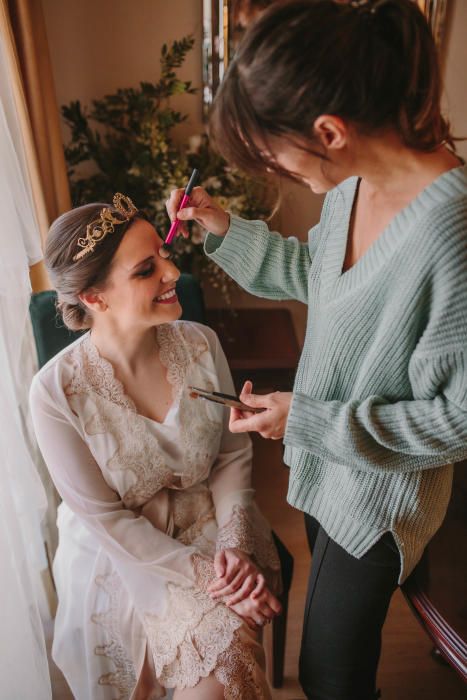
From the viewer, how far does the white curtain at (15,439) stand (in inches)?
48.6

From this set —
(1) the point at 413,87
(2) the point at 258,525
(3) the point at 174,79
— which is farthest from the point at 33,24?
(2) the point at 258,525

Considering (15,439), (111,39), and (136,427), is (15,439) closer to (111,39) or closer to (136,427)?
(136,427)

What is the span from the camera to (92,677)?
1.28m

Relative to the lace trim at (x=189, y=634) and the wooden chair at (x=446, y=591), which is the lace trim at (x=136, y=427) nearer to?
the lace trim at (x=189, y=634)

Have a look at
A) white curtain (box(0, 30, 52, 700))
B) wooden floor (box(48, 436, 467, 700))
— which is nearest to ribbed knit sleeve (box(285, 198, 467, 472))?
white curtain (box(0, 30, 52, 700))

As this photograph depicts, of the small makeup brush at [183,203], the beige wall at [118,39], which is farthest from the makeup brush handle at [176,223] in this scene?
the beige wall at [118,39]

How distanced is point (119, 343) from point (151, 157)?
923mm

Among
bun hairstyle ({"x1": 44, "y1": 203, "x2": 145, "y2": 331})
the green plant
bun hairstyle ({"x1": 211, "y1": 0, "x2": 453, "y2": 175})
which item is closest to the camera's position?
bun hairstyle ({"x1": 211, "y1": 0, "x2": 453, "y2": 175})

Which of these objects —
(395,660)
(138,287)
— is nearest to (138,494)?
(138,287)

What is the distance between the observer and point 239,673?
1.11 meters

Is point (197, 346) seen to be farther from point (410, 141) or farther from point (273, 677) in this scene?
point (273, 677)

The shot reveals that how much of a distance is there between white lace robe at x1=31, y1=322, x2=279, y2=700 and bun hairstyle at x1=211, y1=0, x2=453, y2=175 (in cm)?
70

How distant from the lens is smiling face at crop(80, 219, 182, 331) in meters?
1.26

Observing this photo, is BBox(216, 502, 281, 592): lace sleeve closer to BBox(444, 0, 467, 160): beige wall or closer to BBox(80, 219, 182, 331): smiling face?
BBox(80, 219, 182, 331): smiling face
